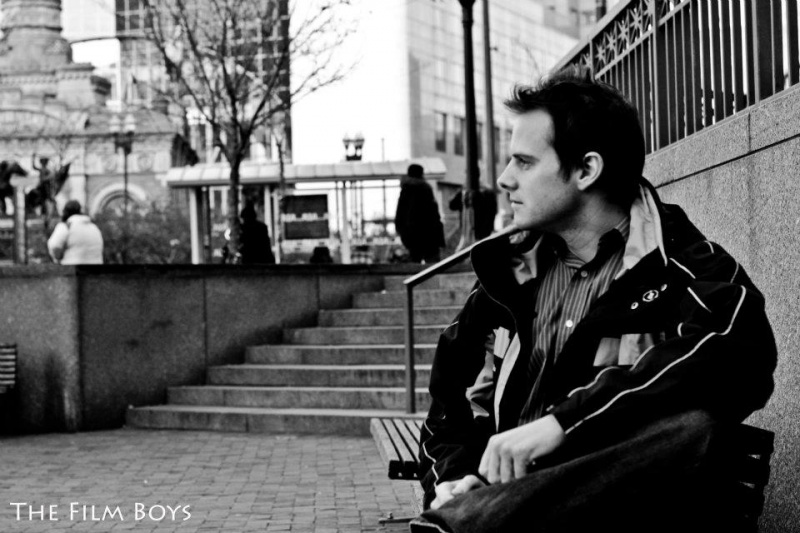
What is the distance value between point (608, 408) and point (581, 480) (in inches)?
6.0

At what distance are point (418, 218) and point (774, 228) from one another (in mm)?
15138

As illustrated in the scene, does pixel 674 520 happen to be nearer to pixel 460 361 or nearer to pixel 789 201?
pixel 460 361

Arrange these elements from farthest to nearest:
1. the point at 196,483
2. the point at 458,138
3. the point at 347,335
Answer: the point at 458,138
the point at 347,335
the point at 196,483

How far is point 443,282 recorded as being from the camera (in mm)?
Answer: 15047

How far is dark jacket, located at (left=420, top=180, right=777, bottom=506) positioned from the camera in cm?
269

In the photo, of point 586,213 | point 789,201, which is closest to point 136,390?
point 789,201

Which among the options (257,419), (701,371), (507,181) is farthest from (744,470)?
(257,419)

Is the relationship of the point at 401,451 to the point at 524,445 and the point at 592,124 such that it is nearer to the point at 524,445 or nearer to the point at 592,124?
the point at 592,124

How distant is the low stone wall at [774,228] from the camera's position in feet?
14.1

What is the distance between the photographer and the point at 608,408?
270 centimetres

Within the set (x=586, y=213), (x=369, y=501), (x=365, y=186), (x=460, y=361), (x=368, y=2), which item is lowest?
(x=369, y=501)

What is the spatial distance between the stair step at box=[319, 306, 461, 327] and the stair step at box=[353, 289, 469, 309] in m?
0.17

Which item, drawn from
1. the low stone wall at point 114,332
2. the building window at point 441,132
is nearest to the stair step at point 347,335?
the low stone wall at point 114,332

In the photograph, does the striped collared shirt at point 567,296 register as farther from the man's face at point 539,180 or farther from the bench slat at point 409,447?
the bench slat at point 409,447
